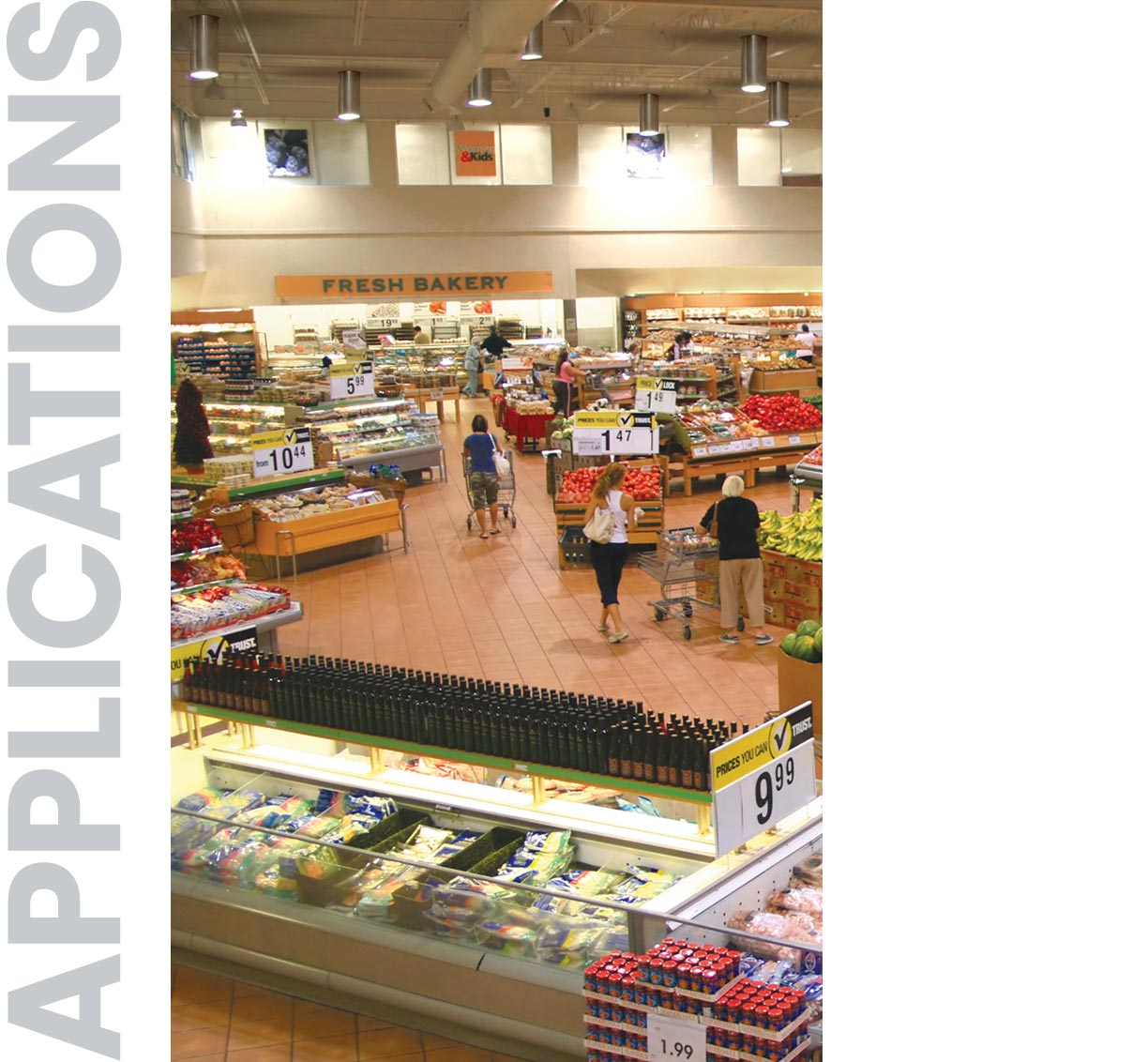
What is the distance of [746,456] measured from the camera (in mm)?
15227

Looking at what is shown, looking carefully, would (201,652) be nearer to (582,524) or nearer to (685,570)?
(685,570)

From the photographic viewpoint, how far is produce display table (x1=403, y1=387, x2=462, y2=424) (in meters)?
22.3

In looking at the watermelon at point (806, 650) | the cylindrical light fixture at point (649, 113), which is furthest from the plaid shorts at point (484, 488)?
the cylindrical light fixture at point (649, 113)

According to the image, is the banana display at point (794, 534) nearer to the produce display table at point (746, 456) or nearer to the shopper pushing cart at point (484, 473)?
the shopper pushing cart at point (484, 473)

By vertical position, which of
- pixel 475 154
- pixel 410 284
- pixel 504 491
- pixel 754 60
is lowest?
pixel 504 491

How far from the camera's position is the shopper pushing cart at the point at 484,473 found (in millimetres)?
12961

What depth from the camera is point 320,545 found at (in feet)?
40.2

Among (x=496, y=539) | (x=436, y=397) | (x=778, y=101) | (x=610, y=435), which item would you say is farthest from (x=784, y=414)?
(x=436, y=397)

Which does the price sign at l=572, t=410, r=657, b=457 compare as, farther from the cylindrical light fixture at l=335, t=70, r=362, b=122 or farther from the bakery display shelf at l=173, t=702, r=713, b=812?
the cylindrical light fixture at l=335, t=70, r=362, b=122

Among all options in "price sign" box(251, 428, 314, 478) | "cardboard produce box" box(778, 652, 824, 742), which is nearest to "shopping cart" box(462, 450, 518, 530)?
"price sign" box(251, 428, 314, 478)

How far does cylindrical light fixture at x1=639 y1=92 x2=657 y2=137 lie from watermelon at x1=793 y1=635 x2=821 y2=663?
1592cm

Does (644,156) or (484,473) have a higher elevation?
(644,156)

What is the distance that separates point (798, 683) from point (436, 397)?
625 inches

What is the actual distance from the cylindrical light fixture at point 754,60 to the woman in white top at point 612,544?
27.9 feet
